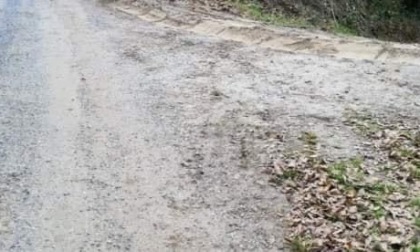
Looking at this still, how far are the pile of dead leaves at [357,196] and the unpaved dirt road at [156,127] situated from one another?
0.16 meters

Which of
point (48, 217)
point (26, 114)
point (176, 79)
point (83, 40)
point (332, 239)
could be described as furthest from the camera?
point (83, 40)

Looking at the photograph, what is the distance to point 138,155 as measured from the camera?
4992 mm

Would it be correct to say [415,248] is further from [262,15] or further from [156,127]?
[262,15]

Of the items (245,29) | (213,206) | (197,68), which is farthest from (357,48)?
(213,206)

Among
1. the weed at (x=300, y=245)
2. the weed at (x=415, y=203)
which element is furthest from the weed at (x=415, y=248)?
the weed at (x=300, y=245)

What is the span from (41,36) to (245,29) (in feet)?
8.86

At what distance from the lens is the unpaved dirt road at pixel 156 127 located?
4.09 m

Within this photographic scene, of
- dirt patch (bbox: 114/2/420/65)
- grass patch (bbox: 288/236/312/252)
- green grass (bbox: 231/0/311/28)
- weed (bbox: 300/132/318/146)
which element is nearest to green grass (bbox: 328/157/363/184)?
weed (bbox: 300/132/318/146)

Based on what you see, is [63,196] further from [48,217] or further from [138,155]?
[138,155]

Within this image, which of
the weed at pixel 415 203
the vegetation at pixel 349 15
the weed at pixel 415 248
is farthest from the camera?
the vegetation at pixel 349 15

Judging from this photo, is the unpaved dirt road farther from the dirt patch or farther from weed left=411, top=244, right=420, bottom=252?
weed left=411, top=244, right=420, bottom=252

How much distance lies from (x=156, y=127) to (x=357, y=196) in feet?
6.48

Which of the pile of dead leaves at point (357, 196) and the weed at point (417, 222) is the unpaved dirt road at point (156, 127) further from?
the weed at point (417, 222)

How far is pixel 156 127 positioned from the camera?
5492mm
